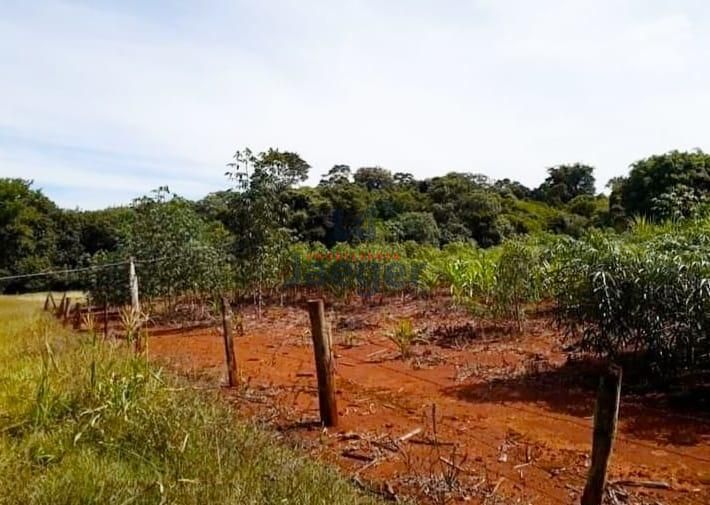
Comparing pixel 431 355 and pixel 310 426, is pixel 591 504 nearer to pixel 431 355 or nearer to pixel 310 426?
pixel 310 426

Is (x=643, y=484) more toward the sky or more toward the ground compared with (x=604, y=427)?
more toward the ground

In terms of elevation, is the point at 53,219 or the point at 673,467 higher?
the point at 53,219

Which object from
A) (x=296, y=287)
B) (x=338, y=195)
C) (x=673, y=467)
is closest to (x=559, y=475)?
(x=673, y=467)

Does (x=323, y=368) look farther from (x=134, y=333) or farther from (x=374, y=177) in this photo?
(x=374, y=177)

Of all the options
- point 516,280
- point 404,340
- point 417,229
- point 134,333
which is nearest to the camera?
point 134,333

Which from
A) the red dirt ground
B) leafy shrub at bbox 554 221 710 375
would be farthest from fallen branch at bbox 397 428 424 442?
leafy shrub at bbox 554 221 710 375

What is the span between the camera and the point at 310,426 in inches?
186

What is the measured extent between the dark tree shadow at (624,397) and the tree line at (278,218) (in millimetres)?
3130

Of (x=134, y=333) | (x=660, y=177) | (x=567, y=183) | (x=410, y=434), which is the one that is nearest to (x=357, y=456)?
(x=410, y=434)

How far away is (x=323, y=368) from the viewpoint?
4.77m

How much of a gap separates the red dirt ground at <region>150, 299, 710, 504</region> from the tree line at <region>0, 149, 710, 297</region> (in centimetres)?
357

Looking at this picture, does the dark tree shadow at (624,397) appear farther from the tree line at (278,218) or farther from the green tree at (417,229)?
the green tree at (417,229)

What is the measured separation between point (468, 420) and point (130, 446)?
8.47ft

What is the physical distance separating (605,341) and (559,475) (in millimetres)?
2224
